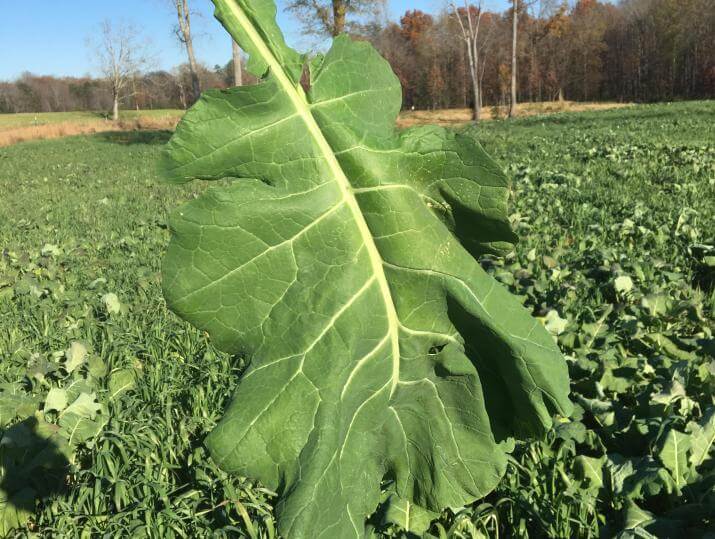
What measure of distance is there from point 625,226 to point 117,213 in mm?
6492

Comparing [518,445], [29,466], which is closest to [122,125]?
[29,466]

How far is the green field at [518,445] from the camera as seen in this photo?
1913 mm

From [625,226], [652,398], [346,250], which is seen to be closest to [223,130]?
[346,250]

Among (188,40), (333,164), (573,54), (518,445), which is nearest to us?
(333,164)

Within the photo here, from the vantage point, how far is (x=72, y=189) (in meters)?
11.5

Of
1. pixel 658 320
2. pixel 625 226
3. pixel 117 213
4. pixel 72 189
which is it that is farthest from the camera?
pixel 72 189

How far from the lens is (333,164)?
0.73 meters

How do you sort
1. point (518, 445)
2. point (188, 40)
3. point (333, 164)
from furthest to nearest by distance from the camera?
point (188, 40), point (518, 445), point (333, 164)

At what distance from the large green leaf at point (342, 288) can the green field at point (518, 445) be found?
23.8 inches

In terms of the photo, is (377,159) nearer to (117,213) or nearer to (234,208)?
(234,208)

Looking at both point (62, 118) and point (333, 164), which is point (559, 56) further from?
point (333, 164)

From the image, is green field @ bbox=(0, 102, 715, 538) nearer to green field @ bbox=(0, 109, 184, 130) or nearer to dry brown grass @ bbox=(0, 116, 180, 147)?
dry brown grass @ bbox=(0, 116, 180, 147)

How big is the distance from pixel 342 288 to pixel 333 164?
159 millimetres

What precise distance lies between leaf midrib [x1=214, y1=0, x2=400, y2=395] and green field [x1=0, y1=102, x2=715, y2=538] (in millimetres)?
630
